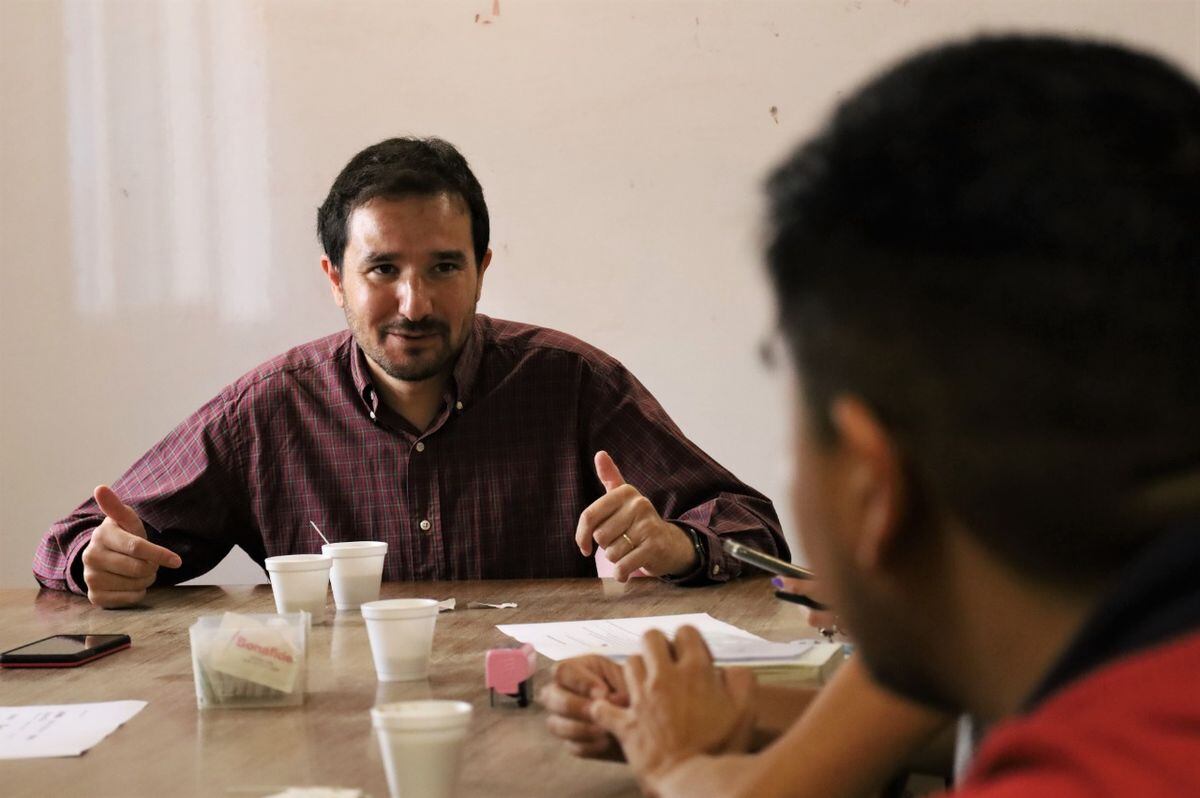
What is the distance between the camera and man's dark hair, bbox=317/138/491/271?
2443mm

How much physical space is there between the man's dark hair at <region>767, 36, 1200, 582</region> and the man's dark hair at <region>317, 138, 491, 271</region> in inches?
74.5

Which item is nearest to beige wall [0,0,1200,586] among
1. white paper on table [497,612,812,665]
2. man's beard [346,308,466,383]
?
man's beard [346,308,466,383]

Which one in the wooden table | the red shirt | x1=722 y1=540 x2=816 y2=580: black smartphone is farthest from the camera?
x1=722 y1=540 x2=816 y2=580: black smartphone

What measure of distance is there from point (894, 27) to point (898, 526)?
2.67 m

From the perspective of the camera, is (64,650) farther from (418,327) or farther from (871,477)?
(871,477)

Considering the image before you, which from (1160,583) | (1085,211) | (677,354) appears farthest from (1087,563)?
(677,354)

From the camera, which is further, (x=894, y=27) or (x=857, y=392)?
(x=894, y=27)

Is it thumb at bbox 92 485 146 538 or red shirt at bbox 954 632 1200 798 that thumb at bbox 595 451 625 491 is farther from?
red shirt at bbox 954 632 1200 798

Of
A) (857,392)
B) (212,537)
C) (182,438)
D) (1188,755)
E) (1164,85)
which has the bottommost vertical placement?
(212,537)

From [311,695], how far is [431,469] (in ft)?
3.25

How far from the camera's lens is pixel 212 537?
7.89 feet

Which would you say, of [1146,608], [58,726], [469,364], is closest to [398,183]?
[469,364]

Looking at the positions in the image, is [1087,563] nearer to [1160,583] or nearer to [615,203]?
[1160,583]

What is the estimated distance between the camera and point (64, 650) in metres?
1.63
